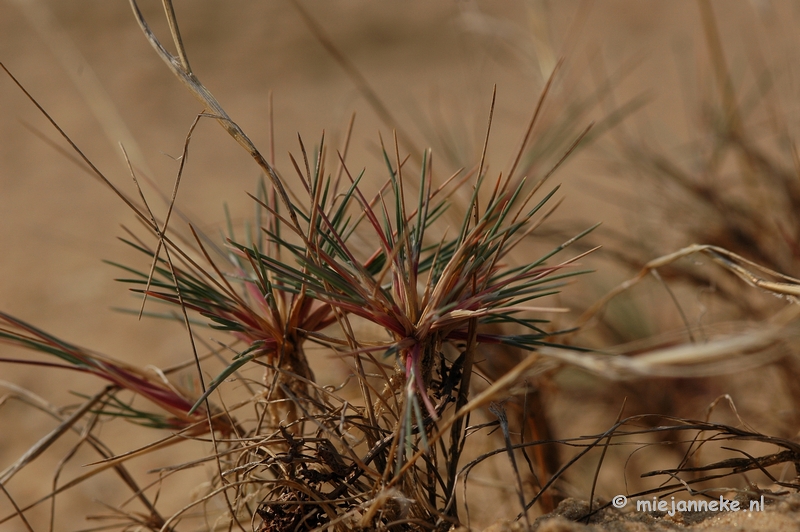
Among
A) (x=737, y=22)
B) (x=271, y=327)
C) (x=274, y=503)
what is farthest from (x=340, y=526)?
(x=737, y=22)

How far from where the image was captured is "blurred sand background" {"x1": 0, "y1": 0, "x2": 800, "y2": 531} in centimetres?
221

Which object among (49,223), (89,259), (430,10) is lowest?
(89,259)

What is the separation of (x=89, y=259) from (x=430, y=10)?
9.88 ft

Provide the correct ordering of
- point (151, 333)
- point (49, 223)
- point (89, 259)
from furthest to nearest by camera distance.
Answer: point (49, 223) < point (89, 259) < point (151, 333)

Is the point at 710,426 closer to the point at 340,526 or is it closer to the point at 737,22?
the point at 340,526

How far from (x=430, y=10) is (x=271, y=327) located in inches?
179

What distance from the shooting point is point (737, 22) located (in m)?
4.19

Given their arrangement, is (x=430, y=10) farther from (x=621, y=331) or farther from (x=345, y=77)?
(x=621, y=331)

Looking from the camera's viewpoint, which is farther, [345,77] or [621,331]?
[345,77]

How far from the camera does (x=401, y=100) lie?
4023mm

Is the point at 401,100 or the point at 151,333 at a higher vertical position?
the point at 401,100

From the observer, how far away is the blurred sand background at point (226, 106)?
221cm

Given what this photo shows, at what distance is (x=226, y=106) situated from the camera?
3996 mm

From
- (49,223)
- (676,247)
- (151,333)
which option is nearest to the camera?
(676,247)
